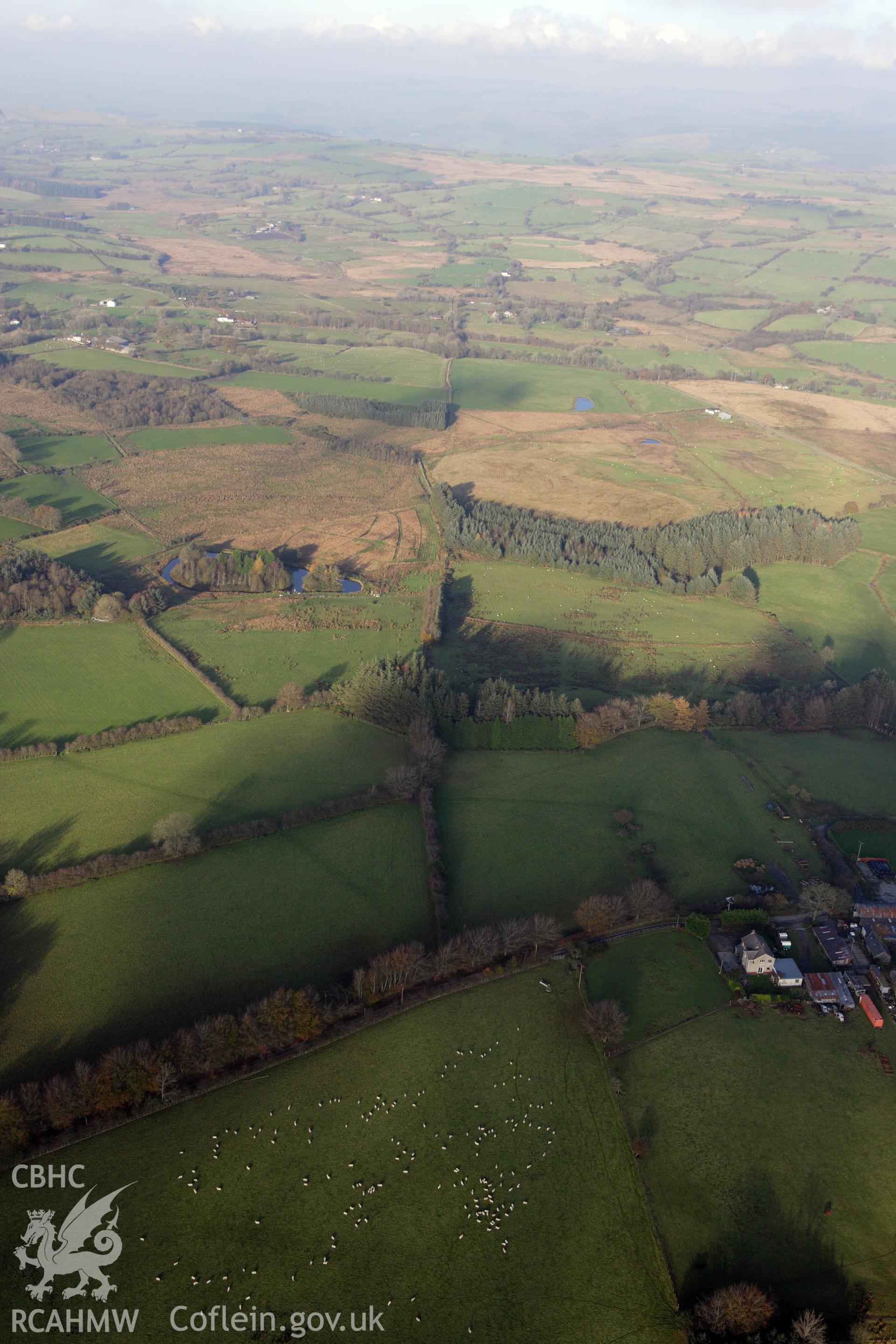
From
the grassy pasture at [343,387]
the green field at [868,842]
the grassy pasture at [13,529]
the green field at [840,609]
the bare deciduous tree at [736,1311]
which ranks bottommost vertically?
the bare deciduous tree at [736,1311]

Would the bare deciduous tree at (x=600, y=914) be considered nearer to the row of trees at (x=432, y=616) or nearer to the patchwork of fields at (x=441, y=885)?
the patchwork of fields at (x=441, y=885)

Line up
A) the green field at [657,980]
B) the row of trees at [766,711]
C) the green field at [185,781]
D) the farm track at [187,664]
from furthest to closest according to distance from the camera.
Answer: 1. the farm track at [187,664]
2. the row of trees at [766,711]
3. the green field at [185,781]
4. the green field at [657,980]

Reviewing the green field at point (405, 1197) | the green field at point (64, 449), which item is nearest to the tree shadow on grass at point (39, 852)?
the green field at point (405, 1197)

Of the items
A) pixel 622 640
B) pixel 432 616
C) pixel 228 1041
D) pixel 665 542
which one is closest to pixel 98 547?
pixel 432 616

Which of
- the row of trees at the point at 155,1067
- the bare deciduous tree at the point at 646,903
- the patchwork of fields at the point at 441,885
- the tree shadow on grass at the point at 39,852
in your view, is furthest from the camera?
the tree shadow on grass at the point at 39,852

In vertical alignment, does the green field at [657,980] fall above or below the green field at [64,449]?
below

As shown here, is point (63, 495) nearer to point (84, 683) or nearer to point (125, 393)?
point (125, 393)

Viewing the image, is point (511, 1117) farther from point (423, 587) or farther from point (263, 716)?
point (423, 587)
